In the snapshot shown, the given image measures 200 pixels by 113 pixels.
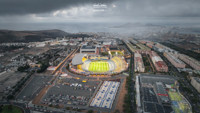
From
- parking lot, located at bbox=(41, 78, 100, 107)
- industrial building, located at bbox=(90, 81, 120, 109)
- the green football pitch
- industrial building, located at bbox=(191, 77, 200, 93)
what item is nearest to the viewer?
industrial building, located at bbox=(90, 81, 120, 109)

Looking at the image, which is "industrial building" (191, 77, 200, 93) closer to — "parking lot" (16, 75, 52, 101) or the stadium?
the stadium

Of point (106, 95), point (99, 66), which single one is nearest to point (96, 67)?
point (99, 66)

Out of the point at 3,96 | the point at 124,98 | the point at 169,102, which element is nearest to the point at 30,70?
the point at 3,96

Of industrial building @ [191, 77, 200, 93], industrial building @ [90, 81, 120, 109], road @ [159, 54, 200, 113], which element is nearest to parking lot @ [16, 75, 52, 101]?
industrial building @ [90, 81, 120, 109]

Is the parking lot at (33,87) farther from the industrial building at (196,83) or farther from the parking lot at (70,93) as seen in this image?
the industrial building at (196,83)

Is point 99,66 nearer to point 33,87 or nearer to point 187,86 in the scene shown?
point 33,87

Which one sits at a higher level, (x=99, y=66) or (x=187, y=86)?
(x=99, y=66)

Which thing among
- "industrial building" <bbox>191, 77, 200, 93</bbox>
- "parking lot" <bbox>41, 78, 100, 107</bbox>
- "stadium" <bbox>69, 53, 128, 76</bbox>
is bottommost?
"parking lot" <bbox>41, 78, 100, 107</bbox>
